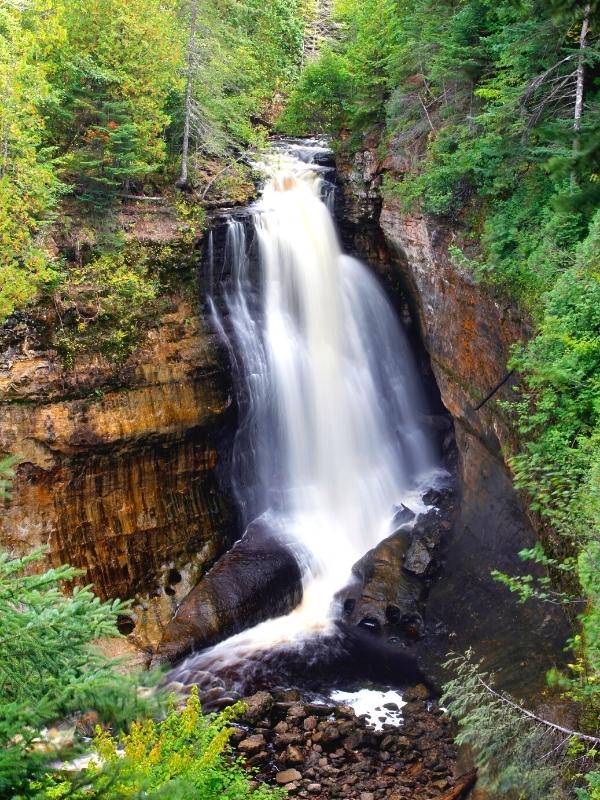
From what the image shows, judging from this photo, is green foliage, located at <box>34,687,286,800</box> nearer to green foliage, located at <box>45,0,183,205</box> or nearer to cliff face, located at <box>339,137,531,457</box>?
cliff face, located at <box>339,137,531,457</box>

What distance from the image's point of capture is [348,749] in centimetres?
959

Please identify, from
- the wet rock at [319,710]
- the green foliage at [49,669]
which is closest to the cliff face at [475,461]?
the wet rock at [319,710]

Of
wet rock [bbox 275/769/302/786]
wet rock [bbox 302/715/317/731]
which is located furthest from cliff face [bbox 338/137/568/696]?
wet rock [bbox 275/769/302/786]

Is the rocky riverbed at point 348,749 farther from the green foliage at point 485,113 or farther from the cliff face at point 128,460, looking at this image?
the green foliage at point 485,113

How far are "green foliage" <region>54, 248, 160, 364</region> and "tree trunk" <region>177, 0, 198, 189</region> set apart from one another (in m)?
3.03

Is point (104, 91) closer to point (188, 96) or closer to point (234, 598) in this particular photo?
point (188, 96)

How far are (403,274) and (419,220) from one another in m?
2.11

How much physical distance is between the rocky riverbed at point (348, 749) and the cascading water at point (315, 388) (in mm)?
3280

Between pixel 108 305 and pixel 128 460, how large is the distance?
334cm

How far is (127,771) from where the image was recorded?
4254 mm

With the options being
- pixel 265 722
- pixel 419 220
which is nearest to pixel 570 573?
pixel 265 722

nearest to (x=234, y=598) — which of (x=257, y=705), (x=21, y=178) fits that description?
(x=257, y=705)

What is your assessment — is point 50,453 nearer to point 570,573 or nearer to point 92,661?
point 92,661

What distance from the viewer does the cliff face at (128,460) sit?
11836mm
